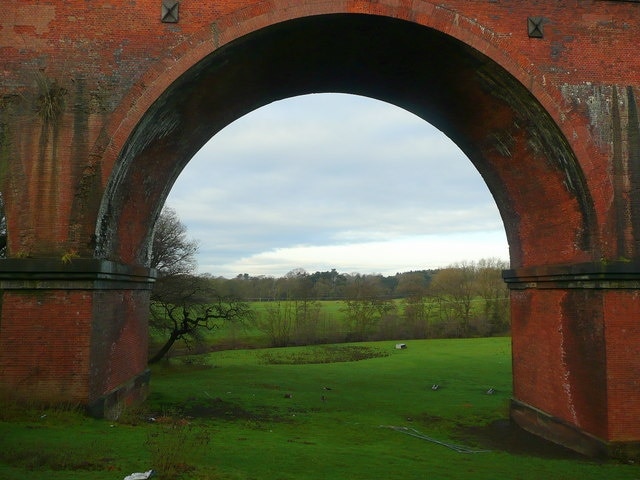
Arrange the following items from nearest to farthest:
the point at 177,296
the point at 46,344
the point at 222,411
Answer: the point at 46,344 < the point at 222,411 < the point at 177,296

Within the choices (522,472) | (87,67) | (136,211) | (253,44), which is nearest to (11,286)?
(136,211)

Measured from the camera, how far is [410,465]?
8812 mm

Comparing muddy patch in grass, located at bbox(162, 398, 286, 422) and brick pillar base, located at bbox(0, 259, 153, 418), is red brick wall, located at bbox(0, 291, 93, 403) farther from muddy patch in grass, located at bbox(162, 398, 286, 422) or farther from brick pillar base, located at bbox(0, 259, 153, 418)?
muddy patch in grass, located at bbox(162, 398, 286, 422)

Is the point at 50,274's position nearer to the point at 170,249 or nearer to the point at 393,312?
the point at 170,249

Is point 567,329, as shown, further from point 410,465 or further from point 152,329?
point 152,329

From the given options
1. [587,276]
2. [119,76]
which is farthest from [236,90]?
[587,276]

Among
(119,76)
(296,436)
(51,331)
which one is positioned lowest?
(296,436)

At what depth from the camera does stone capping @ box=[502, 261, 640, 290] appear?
33.4ft

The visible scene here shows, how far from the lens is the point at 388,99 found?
46.7 ft

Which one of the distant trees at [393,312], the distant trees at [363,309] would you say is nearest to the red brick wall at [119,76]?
the distant trees at [393,312]

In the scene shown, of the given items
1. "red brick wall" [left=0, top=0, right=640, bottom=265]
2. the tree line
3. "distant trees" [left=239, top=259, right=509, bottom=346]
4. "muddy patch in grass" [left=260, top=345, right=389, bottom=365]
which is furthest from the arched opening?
"distant trees" [left=239, top=259, right=509, bottom=346]

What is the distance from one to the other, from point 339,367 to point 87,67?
20.5 m

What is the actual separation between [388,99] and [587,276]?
664cm

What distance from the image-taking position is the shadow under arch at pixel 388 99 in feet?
35.6
